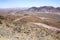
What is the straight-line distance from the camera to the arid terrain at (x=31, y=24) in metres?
2.16

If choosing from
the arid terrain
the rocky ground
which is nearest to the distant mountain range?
the arid terrain

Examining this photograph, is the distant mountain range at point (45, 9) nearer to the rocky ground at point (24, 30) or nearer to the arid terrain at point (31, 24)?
the arid terrain at point (31, 24)

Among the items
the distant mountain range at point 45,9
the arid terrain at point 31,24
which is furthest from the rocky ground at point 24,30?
the distant mountain range at point 45,9

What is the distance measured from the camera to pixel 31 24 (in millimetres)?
2236

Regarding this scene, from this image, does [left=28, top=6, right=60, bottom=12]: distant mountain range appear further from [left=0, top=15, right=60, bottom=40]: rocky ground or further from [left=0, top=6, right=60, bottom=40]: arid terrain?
[left=0, top=15, right=60, bottom=40]: rocky ground

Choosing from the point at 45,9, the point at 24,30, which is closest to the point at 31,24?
the point at 24,30

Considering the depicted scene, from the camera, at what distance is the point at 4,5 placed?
2346 mm

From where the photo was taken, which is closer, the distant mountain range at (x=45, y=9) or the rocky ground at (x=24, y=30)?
the rocky ground at (x=24, y=30)

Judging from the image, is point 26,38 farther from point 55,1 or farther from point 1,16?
point 55,1

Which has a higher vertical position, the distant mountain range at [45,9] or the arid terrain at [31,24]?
the distant mountain range at [45,9]

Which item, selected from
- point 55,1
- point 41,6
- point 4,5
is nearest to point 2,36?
point 4,5

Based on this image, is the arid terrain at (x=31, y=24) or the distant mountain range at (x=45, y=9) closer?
the arid terrain at (x=31, y=24)

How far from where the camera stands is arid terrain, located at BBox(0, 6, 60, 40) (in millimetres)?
2156

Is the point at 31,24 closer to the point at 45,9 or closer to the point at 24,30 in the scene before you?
the point at 24,30
